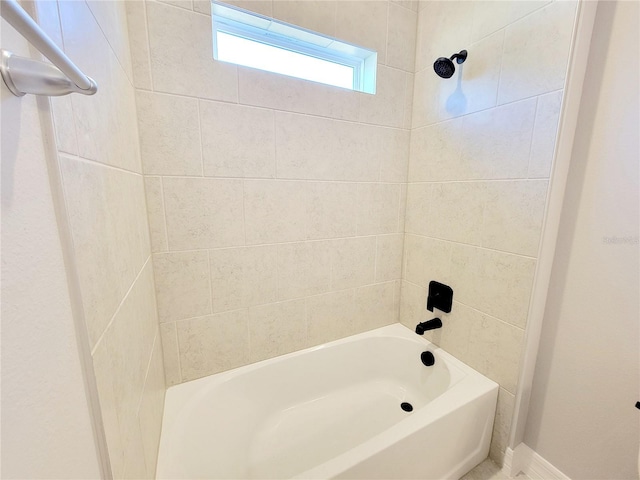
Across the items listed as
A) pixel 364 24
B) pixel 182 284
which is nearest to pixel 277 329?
pixel 182 284

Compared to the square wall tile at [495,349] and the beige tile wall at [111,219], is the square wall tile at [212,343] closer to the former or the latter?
the beige tile wall at [111,219]

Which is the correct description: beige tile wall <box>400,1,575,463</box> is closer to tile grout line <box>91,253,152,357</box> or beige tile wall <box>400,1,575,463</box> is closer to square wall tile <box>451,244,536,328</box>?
square wall tile <box>451,244,536,328</box>

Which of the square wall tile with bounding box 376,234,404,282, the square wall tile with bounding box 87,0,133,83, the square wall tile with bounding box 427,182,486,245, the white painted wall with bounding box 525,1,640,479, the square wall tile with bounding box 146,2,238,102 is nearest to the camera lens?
the square wall tile with bounding box 87,0,133,83

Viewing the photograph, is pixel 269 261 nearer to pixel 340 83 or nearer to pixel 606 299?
pixel 340 83

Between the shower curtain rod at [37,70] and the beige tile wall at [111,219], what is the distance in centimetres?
12

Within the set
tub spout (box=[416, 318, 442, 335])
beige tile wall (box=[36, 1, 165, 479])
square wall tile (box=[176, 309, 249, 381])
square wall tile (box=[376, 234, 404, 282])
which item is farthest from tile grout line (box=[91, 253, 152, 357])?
tub spout (box=[416, 318, 442, 335])

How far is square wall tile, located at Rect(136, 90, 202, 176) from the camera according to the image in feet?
3.39

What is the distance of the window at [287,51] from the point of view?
1.21 metres

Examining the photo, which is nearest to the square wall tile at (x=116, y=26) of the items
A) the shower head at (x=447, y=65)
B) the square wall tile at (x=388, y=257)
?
the shower head at (x=447, y=65)

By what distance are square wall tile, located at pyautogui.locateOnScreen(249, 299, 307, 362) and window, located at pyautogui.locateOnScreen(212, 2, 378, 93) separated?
1184 mm

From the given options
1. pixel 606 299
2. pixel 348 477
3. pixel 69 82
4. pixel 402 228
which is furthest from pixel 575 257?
pixel 69 82

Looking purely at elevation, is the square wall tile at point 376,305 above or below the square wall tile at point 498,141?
below

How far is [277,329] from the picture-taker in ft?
4.73

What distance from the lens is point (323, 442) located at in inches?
52.8
